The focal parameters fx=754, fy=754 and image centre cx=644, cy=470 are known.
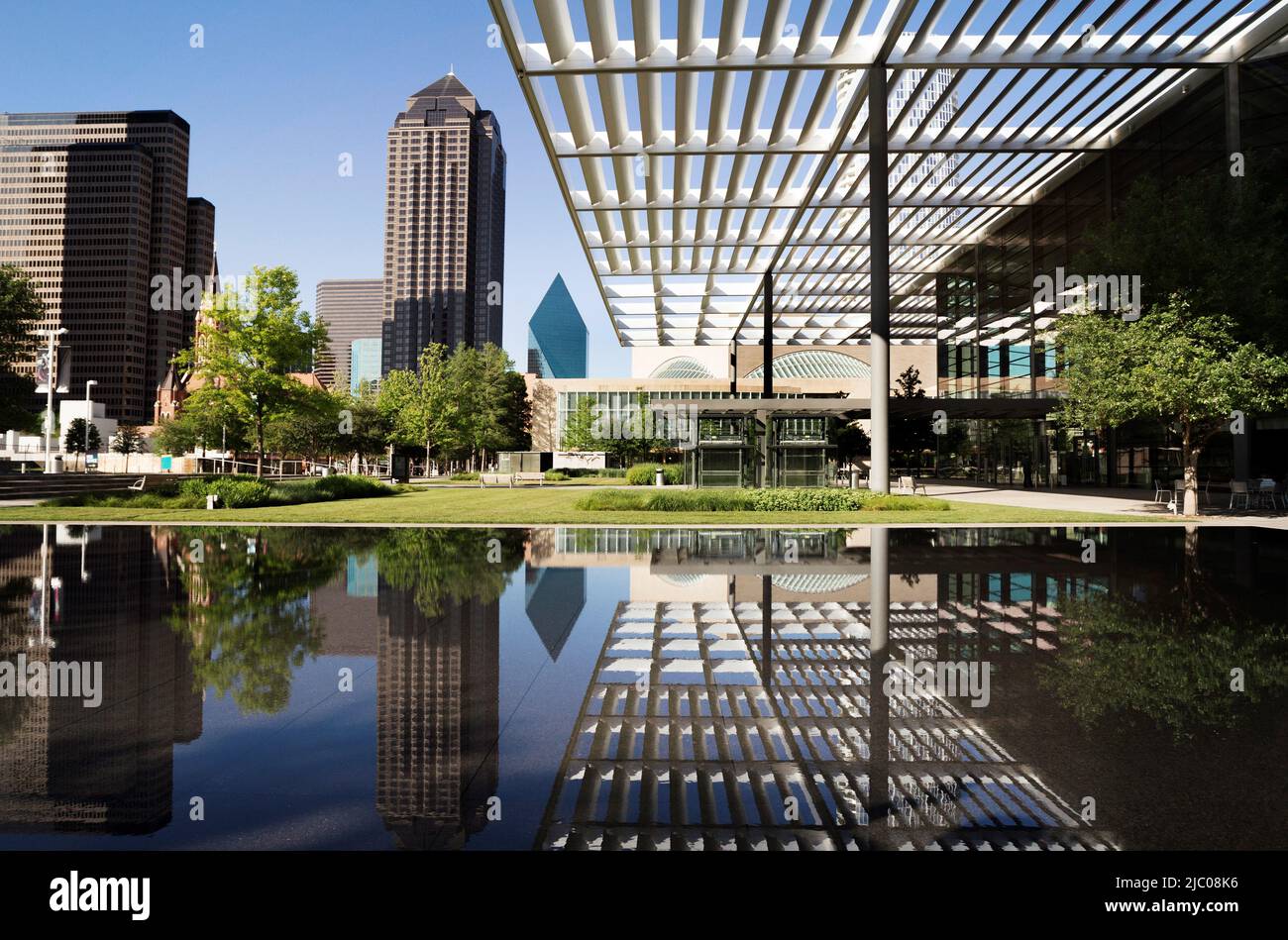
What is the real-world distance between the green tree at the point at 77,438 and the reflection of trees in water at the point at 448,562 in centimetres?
8391

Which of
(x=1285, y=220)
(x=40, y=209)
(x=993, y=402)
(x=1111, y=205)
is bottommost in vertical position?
(x=993, y=402)

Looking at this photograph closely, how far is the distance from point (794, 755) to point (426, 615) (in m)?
4.73

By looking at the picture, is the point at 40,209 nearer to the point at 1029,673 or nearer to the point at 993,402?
the point at 993,402

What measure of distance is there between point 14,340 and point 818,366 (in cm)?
7023

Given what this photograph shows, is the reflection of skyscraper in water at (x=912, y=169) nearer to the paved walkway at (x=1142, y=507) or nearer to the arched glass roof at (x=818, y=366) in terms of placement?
the paved walkway at (x=1142, y=507)

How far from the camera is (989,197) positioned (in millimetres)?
34812

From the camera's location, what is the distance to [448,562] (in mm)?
11781

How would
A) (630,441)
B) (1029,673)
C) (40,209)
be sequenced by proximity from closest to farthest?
(1029,673) < (630,441) < (40,209)

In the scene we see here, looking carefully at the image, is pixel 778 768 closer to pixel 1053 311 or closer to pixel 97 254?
pixel 1053 311

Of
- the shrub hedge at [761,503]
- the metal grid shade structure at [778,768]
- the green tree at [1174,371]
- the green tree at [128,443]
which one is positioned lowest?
the metal grid shade structure at [778,768]

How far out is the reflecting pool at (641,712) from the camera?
10.9 feet

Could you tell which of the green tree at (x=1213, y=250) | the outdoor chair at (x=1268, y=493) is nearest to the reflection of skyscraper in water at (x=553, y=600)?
the green tree at (x=1213, y=250)

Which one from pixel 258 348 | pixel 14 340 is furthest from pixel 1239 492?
pixel 14 340

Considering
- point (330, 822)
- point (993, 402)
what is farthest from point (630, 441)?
point (330, 822)
